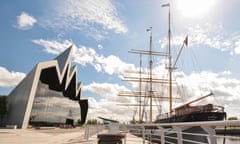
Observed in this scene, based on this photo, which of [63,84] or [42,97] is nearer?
[42,97]

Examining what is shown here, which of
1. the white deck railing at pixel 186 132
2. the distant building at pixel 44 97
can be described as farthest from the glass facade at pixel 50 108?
the white deck railing at pixel 186 132

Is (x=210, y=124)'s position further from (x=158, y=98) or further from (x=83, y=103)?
(x=83, y=103)

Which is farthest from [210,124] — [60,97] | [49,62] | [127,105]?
[127,105]

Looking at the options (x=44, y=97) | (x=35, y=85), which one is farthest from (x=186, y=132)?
(x=44, y=97)

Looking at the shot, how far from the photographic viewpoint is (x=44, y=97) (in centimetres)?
3625

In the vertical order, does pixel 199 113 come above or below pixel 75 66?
below

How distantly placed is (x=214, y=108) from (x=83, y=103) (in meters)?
54.9

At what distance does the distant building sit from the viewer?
102 ft

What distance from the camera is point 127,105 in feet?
166

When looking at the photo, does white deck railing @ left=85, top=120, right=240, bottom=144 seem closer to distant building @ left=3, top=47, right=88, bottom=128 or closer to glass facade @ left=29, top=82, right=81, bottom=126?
distant building @ left=3, top=47, right=88, bottom=128

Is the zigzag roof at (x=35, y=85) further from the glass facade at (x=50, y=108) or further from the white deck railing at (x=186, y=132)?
the white deck railing at (x=186, y=132)

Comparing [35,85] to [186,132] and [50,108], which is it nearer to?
[50,108]

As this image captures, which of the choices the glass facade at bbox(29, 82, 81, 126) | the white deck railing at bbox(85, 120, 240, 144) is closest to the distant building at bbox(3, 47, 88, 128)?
the glass facade at bbox(29, 82, 81, 126)

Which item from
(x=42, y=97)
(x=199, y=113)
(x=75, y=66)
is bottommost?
(x=199, y=113)
